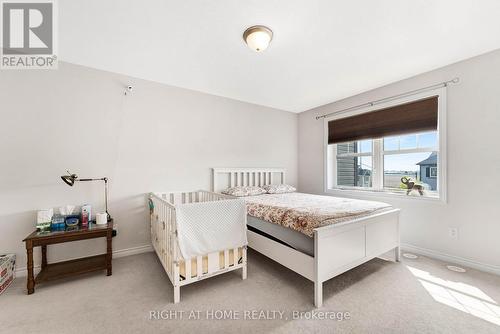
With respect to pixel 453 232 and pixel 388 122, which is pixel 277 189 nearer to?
pixel 388 122

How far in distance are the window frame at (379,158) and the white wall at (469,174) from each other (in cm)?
6

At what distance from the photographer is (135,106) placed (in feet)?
9.25

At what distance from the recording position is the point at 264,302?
69.8 inches

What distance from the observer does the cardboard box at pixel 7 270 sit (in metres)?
1.91

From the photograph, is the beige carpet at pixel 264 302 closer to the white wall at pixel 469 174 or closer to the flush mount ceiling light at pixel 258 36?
the white wall at pixel 469 174

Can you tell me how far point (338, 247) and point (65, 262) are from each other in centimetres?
292

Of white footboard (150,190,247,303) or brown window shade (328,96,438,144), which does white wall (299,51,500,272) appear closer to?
brown window shade (328,96,438,144)

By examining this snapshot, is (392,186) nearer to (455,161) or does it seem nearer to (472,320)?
(455,161)

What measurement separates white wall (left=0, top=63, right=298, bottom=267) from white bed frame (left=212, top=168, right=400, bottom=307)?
157 centimetres

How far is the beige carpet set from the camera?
4.93 ft

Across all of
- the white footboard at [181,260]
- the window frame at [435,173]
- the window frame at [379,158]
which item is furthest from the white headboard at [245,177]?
the window frame at [435,173]

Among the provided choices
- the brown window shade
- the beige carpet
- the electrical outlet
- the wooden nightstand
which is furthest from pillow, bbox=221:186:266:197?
the electrical outlet

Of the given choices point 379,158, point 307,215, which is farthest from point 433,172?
point 307,215

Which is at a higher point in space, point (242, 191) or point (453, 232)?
point (242, 191)
